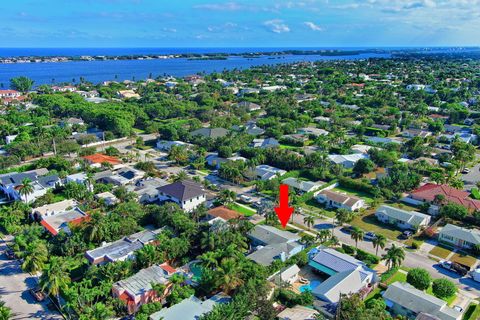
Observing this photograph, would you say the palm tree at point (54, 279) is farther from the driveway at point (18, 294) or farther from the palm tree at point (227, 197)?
the palm tree at point (227, 197)

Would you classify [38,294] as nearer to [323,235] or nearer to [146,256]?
[146,256]

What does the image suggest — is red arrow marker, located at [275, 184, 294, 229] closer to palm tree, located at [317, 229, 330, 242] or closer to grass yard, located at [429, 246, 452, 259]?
palm tree, located at [317, 229, 330, 242]

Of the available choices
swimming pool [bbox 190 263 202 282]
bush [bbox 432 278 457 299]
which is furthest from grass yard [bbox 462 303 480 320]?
swimming pool [bbox 190 263 202 282]

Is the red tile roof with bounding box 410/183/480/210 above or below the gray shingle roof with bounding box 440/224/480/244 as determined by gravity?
above

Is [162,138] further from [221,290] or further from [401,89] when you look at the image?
[401,89]

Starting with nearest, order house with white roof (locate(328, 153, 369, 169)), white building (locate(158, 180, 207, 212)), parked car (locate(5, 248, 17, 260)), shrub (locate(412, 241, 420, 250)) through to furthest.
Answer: parked car (locate(5, 248, 17, 260)) < shrub (locate(412, 241, 420, 250)) < white building (locate(158, 180, 207, 212)) < house with white roof (locate(328, 153, 369, 169))

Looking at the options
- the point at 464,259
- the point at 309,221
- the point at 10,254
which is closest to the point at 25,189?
the point at 10,254

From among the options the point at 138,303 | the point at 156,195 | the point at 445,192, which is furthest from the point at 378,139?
the point at 138,303
